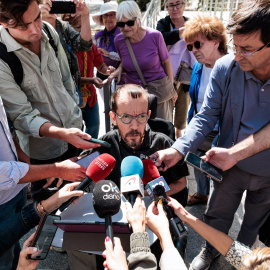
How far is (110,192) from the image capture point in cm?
145

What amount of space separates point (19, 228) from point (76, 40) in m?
2.10

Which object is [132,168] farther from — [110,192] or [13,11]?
[13,11]

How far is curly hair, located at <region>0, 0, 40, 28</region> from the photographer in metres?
1.85

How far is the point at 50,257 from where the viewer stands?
8.99 ft

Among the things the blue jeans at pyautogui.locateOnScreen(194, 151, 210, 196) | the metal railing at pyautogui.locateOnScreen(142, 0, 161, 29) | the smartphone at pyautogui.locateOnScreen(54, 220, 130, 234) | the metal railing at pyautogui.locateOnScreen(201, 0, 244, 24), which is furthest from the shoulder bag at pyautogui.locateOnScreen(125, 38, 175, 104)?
the metal railing at pyautogui.locateOnScreen(142, 0, 161, 29)

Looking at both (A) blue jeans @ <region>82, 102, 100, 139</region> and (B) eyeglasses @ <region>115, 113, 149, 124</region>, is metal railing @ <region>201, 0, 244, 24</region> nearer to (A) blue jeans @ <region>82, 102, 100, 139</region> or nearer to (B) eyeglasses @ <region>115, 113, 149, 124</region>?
(A) blue jeans @ <region>82, 102, 100, 139</region>

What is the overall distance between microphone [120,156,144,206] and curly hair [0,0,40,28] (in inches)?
49.9

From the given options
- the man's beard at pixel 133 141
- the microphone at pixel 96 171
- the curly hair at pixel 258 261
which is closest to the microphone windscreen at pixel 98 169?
the microphone at pixel 96 171

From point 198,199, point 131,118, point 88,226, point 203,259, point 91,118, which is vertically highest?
Answer: point 131,118

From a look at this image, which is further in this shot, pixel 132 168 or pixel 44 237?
pixel 132 168

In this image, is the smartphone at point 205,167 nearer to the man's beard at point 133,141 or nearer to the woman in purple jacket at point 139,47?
the man's beard at point 133,141

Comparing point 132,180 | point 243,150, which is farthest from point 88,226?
point 243,150

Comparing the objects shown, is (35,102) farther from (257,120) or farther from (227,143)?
(257,120)

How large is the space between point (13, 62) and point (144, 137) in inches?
45.7
